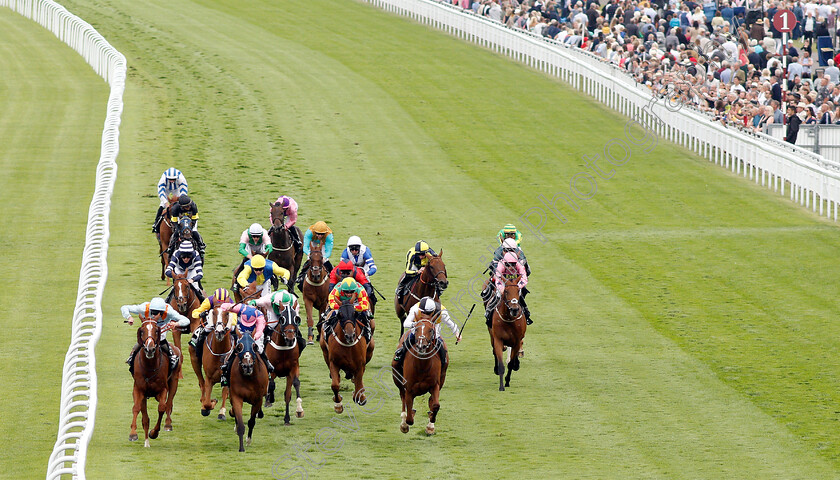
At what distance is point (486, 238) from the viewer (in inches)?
904

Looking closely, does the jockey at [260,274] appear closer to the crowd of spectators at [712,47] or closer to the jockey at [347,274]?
the jockey at [347,274]

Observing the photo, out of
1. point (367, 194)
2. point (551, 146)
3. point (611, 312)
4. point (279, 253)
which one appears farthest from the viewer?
point (551, 146)

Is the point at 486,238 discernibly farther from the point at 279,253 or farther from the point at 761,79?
the point at 761,79

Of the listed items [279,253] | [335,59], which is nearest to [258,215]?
[279,253]

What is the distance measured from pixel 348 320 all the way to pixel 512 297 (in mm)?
2049

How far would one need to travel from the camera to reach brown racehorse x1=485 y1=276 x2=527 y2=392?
1475 centimetres

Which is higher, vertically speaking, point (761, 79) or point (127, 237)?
point (761, 79)

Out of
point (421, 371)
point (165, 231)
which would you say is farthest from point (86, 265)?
point (421, 371)

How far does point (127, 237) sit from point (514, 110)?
44.3 feet

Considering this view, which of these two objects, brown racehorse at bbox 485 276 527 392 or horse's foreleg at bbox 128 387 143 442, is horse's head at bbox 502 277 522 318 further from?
horse's foreleg at bbox 128 387 143 442

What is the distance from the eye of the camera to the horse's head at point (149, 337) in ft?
41.1

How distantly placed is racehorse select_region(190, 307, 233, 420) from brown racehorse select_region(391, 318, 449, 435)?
180 centimetres

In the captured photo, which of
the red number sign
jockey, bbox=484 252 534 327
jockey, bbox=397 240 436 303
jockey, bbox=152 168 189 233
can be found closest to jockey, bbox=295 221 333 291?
jockey, bbox=397 240 436 303

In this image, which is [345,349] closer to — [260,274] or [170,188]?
[260,274]
